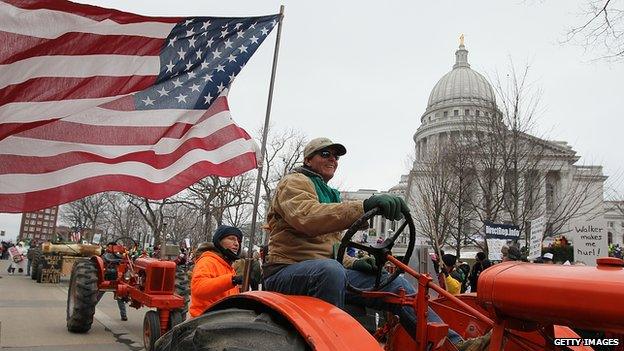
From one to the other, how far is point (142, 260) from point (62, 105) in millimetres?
4868

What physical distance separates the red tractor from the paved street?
1.45 ft

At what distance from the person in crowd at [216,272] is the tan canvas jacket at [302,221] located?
2.15 meters

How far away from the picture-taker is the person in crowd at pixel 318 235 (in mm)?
2689

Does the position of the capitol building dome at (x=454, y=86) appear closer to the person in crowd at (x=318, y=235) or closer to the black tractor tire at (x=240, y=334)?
the person in crowd at (x=318, y=235)

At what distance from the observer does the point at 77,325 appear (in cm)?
866

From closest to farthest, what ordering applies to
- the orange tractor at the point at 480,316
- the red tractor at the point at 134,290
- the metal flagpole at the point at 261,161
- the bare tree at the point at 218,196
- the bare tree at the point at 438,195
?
the orange tractor at the point at 480,316
the metal flagpole at the point at 261,161
the red tractor at the point at 134,290
the bare tree at the point at 438,195
the bare tree at the point at 218,196

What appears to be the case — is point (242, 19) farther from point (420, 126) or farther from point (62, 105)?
point (420, 126)

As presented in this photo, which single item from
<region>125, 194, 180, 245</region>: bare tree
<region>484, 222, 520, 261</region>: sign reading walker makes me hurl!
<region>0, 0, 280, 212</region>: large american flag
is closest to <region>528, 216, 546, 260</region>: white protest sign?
<region>484, 222, 520, 261</region>: sign reading walker makes me hurl!

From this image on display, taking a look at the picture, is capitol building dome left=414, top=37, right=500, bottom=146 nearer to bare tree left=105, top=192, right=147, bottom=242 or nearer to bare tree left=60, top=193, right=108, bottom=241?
bare tree left=105, top=192, right=147, bottom=242

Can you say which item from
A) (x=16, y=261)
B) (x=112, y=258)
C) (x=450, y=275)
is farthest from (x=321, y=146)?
(x=16, y=261)

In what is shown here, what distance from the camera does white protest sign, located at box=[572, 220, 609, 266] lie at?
395 inches

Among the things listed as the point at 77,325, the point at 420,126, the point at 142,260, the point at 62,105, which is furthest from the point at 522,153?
the point at 420,126

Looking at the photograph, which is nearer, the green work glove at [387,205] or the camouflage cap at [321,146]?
the green work glove at [387,205]

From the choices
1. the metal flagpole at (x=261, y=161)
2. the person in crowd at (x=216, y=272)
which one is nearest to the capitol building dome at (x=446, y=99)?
the person in crowd at (x=216, y=272)
